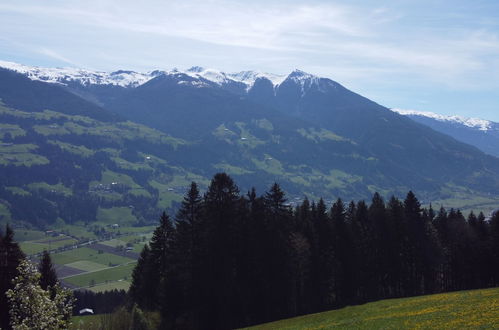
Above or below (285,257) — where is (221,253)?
above

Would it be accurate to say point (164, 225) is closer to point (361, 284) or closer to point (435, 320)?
point (361, 284)

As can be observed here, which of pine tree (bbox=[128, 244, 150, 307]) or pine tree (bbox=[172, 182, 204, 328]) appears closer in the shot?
pine tree (bbox=[172, 182, 204, 328])

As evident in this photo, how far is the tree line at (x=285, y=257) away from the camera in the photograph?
198 ft

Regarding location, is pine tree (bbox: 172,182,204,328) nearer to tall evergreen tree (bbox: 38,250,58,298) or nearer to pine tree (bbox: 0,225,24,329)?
tall evergreen tree (bbox: 38,250,58,298)

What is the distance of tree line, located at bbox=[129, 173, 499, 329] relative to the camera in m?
60.4

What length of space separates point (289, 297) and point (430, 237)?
3058 centimetres

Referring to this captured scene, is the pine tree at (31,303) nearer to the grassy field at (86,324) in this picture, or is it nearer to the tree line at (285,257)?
the grassy field at (86,324)

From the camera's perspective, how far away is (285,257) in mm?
64375

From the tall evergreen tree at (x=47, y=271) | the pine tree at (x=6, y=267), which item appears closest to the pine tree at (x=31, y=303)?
the pine tree at (x=6, y=267)

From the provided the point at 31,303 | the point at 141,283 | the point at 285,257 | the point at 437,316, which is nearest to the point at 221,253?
the point at 285,257

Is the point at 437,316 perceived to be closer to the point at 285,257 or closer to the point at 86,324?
the point at 285,257

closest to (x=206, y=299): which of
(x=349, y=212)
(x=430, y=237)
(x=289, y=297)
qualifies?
(x=289, y=297)

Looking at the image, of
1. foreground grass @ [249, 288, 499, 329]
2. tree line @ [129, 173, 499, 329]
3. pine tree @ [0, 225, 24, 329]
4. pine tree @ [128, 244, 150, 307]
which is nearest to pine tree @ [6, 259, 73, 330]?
foreground grass @ [249, 288, 499, 329]

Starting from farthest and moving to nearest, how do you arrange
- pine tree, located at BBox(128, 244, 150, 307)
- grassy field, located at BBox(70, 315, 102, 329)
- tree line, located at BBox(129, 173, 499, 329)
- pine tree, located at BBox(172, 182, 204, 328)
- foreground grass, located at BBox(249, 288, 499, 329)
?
1. pine tree, located at BBox(128, 244, 150, 307)
2. tree line, located at BBox(129, 173, 499, 329)
3. pine tree, located at BBox(172, 182, 204, 328)
4. grassy field, located at BBox(70, 315, 102, 329)
5. foreground grass, located at BBox(249, 288, 499, 329)
